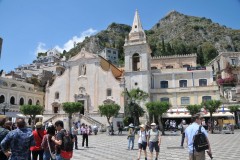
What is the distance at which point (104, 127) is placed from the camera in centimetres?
4012

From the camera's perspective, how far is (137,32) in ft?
155

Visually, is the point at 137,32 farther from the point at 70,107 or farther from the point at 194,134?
the point at 194,134

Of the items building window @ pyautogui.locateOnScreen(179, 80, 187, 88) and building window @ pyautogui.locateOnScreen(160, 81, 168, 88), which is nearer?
building window @ pyautogui.locateOnScreen(179, 80, 187, 88)

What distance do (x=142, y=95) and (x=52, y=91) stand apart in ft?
61.7

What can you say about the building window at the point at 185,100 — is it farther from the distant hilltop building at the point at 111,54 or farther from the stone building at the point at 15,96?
the distant hilltop building at the point at 111,54

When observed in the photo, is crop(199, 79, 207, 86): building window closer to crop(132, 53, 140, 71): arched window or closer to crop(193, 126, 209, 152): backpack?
crop(132, 53, 140, 71): arched window

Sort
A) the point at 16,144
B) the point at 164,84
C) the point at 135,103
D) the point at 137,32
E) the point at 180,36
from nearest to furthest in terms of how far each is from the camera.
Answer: the point at 16,144
the point at 135,103
the point at 164,84
the point at 137,32
the point at 180,36

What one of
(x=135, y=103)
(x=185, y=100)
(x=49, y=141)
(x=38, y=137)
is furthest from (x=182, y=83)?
(x=49, y=141)

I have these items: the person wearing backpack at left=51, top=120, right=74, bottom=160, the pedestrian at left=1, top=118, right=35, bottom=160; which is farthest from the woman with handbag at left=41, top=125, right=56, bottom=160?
the pedestrian at left=1, top=118, right=35, bottom=160

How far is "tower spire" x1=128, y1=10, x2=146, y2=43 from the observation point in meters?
47.1

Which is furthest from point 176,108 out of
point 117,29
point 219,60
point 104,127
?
point 117,29

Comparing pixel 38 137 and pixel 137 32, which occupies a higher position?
pixel 137 32

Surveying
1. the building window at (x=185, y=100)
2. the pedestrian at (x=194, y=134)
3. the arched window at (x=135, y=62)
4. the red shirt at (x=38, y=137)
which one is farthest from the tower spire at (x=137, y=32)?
the pedestrian at (x=194, y=134)

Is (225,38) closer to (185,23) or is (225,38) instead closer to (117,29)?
(185,23)
